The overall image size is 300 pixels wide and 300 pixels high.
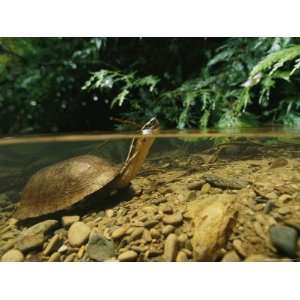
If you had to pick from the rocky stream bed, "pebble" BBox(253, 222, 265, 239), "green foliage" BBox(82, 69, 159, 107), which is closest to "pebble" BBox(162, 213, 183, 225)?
the rocky stream bed

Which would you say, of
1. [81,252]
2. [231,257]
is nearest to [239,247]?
[231,257]

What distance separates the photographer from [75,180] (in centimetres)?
134

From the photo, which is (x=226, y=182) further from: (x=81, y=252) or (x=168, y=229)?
(x=81, y=252)

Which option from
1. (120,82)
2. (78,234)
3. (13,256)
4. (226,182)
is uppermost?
(120,82)

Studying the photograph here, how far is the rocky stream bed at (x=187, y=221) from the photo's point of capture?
110cm

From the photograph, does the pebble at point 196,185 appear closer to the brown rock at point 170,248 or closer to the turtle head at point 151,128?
the brown rock at point 170,248

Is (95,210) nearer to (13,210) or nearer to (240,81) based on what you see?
(13,210)

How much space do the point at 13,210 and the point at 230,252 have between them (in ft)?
2.55

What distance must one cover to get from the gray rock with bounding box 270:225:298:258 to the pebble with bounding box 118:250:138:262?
0.44 meters

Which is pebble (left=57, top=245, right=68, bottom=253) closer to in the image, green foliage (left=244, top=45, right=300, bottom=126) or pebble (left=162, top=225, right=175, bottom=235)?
pebble (left=162, top=225, right=175, bottom=235)

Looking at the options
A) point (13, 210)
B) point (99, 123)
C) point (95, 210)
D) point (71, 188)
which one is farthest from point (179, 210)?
point (99, 123)

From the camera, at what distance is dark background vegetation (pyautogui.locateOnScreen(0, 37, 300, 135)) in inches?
78.6

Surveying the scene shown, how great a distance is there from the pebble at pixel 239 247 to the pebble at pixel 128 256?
0.31 metres

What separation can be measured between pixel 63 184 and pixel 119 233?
0.32 metres
